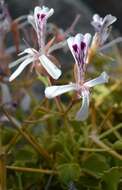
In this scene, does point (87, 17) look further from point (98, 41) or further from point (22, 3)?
point (98, 41)

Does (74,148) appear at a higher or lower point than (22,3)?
lower

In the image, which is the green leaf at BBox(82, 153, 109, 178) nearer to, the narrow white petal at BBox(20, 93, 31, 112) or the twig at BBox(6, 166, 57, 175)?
the twig at BBox(6, 166, 57, 175)

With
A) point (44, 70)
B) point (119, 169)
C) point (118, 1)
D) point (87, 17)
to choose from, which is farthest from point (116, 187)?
point (118, 1)

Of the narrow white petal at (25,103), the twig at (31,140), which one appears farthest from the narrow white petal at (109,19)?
the narrow white petal at (25,103)

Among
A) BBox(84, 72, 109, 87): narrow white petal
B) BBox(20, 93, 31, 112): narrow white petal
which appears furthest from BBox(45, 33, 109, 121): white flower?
BBox(20, 93, 31, 112): narrow white petal

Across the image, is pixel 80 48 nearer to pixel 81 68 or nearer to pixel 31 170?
pixel 81 68

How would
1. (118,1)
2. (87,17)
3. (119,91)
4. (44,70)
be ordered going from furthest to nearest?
(118,1) → (87,17) → (119,91) → (44,70)
